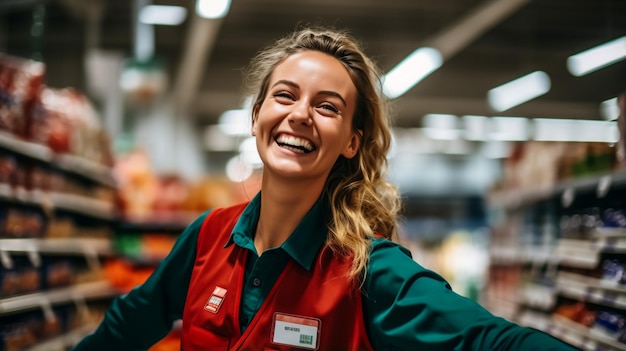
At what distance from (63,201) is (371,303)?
414 centimetres

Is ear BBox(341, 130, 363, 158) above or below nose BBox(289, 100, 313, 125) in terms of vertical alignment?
below

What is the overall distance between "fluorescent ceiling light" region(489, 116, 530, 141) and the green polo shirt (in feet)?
44.5

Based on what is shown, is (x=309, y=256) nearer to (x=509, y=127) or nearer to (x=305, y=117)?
(x=305, y=117)

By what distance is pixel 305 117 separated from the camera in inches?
71.4

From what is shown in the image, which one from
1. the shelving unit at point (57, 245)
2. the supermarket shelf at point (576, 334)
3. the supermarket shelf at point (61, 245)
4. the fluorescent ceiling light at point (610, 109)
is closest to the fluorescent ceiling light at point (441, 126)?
the shelving unit at point (57, 245)

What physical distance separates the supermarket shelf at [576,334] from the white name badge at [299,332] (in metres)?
1.80

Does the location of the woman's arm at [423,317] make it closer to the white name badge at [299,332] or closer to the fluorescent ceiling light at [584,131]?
the white name badge at [299,332]

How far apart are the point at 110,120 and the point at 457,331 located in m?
8.65

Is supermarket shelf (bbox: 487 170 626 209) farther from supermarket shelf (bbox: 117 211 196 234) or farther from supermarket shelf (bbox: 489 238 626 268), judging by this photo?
supermarket shelf (bbox: 117 211 196 234)

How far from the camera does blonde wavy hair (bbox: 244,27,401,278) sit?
194cm

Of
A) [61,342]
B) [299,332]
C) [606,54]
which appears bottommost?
[61,342]

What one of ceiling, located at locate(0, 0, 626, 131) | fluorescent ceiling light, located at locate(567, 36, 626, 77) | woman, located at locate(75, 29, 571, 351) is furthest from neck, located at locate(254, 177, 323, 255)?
ceiling, located at locate(0, 0, 626, 131)

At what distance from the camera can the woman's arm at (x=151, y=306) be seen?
6.65 ft

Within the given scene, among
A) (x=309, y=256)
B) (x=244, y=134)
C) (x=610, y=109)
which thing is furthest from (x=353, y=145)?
(x=610, y=109)
